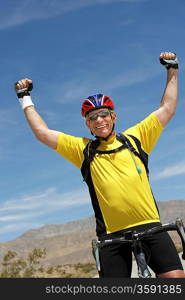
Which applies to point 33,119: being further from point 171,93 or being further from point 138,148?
point 171,93

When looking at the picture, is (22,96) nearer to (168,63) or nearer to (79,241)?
(168,63)

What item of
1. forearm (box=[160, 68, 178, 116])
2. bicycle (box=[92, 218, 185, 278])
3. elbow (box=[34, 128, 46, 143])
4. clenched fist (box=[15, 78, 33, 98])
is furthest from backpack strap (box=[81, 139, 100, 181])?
clenched fist (box=[15, 78, 33, 98])

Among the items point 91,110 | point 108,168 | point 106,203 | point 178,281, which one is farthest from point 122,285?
point 91,110

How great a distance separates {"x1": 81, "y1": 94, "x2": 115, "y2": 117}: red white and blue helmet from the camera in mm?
5180

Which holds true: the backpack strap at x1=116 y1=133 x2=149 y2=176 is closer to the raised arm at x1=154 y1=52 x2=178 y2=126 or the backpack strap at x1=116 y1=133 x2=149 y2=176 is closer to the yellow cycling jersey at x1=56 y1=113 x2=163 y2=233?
the yellow cycling jersey at x1=56 y1=113 x2=163 y2=233

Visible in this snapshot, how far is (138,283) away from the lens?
14.0 ft

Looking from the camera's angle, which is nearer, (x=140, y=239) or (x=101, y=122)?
(x=140, y=239)

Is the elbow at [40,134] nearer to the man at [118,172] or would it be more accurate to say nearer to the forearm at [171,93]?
the man at [118,172]

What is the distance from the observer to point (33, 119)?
5473mm

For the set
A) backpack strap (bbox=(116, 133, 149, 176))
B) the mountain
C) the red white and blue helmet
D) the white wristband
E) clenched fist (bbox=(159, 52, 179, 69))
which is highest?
the mountain

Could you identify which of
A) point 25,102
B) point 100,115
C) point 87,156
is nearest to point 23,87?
point 25,102

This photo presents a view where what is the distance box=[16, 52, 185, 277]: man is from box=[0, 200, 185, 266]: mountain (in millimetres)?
68214

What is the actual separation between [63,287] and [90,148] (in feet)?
4.77

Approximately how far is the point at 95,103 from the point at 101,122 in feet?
0.70
